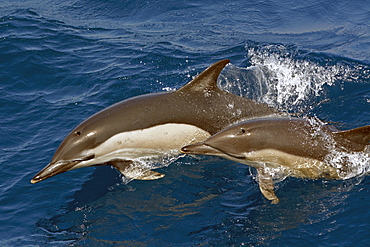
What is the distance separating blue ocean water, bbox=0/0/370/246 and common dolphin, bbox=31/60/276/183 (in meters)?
0.46

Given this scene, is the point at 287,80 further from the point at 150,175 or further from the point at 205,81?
the point at 150,175

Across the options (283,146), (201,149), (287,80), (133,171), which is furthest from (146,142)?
(287,80)

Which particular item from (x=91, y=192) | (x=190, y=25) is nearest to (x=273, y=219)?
(x=91, y=192)

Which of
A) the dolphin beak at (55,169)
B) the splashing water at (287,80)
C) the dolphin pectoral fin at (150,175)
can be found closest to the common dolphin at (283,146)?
the dolphin pectoral fin at (150,175)

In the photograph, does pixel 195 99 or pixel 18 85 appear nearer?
pixel 195 99

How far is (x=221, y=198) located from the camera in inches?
296

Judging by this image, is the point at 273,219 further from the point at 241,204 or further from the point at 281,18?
the point at 281,18

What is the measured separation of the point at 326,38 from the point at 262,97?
423cm

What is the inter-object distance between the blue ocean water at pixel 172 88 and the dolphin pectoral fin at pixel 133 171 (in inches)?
5.8

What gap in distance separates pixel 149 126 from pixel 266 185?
1991 mm

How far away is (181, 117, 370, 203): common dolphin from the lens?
7.29 meters

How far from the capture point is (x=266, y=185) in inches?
293

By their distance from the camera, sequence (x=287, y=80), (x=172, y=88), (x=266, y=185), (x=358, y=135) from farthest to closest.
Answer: (x=172, y=88), (x=287, y=80), (x=266, y=185), (x=358, y=135)

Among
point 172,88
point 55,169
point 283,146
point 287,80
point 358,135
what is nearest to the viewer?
point 358,135
